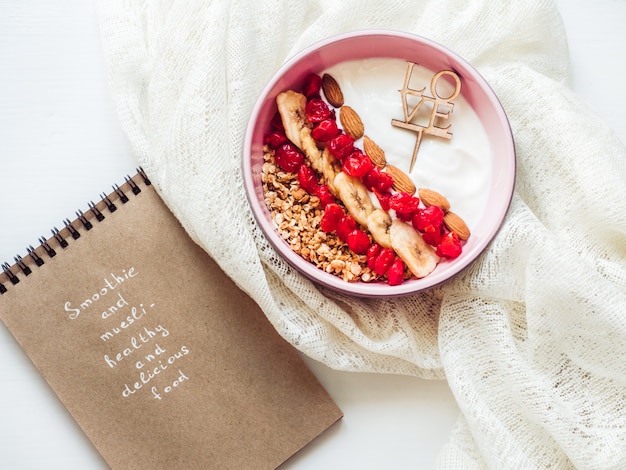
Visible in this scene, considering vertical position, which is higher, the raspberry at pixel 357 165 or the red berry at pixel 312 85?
the red berry at pixel 312 85

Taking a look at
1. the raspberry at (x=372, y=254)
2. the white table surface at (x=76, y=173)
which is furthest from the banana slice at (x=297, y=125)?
the white table surface at (x=76, y=173)

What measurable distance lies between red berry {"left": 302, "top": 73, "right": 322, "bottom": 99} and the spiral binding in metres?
0.22

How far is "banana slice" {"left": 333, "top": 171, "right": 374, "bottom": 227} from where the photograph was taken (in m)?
0.74

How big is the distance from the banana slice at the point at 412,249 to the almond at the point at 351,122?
0.11 metres

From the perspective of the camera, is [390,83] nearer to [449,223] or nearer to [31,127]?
[449,223]

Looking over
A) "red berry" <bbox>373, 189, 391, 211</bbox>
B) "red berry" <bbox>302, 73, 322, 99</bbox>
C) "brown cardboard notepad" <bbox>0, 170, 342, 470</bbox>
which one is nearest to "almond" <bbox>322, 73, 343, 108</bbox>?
"red berry" <bbox>302, 73, 322, 99</bbox>

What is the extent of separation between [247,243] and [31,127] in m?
0.34

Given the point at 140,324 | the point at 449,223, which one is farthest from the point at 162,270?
the point at 449,223

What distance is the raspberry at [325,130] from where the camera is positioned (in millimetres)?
740

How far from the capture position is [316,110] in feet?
2.46

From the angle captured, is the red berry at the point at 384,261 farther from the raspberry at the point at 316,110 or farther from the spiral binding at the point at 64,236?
the spiral binding at the point at 64,236

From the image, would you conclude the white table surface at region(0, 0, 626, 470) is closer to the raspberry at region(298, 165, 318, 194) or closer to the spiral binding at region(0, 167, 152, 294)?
the spiral binding at region(0, 167, 152, 294)

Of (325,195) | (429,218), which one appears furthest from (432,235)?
(325,195)

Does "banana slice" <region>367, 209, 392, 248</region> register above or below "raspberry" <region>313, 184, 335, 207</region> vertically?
below
